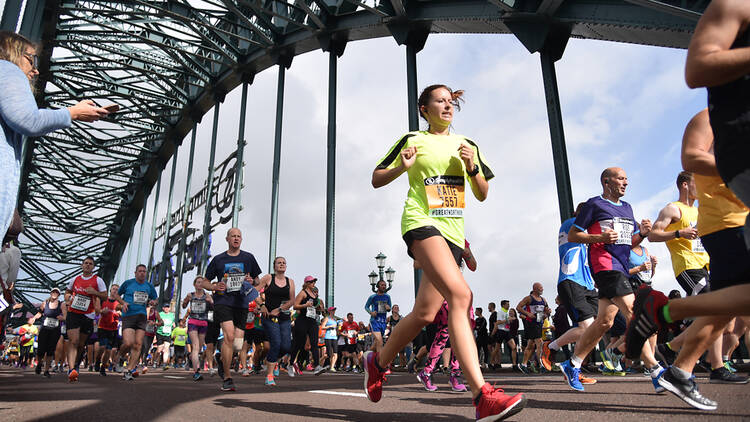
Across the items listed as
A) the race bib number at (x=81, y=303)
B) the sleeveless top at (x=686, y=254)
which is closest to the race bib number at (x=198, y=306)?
the race bib number at (x=81, y=303)

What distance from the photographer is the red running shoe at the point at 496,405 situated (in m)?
2.30

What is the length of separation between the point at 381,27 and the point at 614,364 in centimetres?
1175

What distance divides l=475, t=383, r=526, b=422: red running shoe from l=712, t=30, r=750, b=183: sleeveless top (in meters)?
1.16

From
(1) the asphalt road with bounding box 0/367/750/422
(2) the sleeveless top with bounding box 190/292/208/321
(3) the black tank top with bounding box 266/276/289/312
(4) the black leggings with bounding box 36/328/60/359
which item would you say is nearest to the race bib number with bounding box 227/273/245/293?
(1) the asphalt road with bounding box 0/367/750/422

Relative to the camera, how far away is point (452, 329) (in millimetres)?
2645

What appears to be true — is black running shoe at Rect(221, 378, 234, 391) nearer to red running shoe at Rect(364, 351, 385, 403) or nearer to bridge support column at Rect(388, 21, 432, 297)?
red running shoe at Rect(364, 351, 385, 403)

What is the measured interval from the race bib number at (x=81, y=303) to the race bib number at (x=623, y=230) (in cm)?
784

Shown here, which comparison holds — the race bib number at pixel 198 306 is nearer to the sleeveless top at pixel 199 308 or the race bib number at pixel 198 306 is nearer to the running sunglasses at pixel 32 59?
the sleeveless top at pixel 199 308

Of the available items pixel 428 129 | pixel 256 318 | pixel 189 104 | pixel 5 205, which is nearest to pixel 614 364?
pixel 256 318

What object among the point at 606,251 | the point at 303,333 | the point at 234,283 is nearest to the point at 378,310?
the point at 303,333

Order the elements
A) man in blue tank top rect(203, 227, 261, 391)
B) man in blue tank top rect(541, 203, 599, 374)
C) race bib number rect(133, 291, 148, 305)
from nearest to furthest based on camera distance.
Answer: man in blue tank top rect(541, 203, 599, 374)
man in blue tank top rect(203, 227, 261, 391)
race bib number rect(133, 291, 148, 305)

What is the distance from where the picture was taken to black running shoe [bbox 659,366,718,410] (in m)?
3.06

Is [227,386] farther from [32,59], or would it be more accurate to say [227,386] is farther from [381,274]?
[381,274]

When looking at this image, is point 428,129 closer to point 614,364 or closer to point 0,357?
point 614,364
